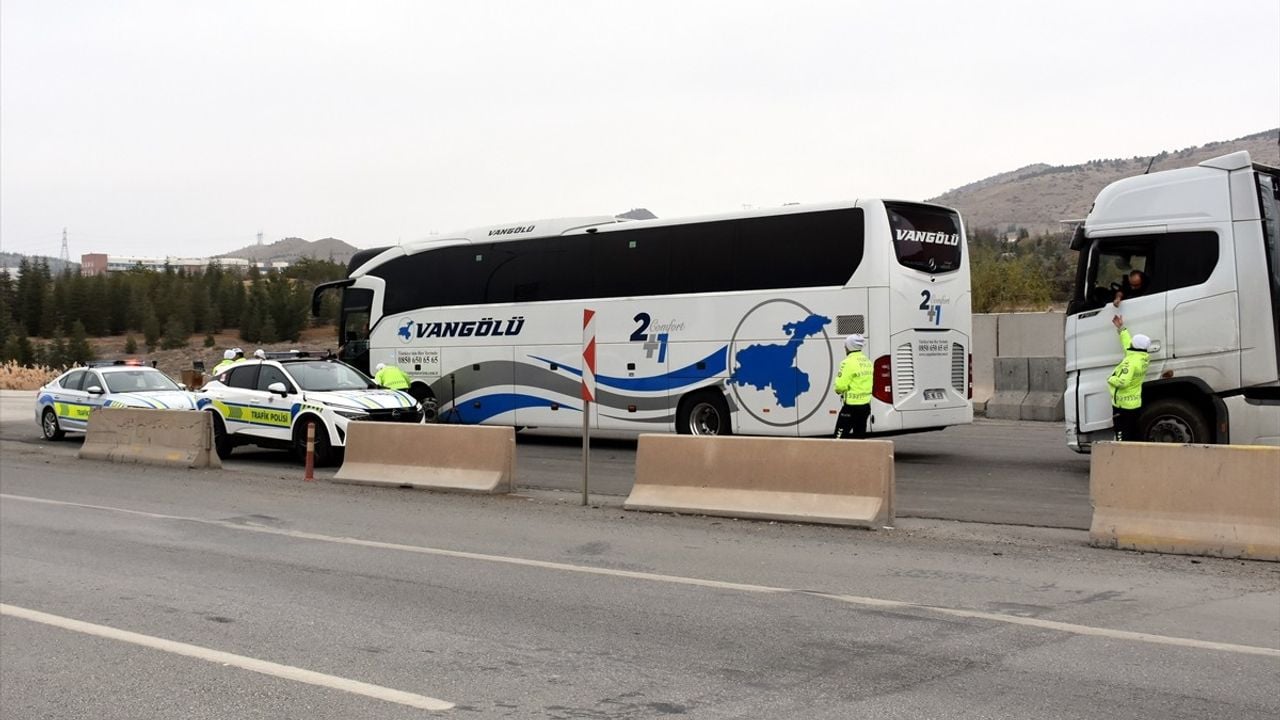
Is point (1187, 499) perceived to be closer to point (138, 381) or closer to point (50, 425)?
point (138, 381)

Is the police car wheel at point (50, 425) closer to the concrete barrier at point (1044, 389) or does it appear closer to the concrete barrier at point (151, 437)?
the concrete barrier at point (151, 437)

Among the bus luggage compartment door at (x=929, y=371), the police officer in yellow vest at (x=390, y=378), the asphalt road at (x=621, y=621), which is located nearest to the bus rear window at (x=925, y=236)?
the bus luggage compartment door at (x=929, y=371)

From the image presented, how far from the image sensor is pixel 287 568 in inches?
384

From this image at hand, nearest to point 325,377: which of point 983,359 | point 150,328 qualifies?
point 983,359

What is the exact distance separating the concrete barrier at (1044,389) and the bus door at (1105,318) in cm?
913

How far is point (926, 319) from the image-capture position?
17094mm

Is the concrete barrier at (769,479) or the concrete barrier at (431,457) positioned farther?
the concrete barrier at (431,457)

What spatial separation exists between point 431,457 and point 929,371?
713cm

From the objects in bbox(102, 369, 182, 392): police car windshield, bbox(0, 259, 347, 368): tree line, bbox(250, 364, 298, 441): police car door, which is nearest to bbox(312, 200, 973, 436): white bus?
bbox(102, 369, 182, 392): police car windshield

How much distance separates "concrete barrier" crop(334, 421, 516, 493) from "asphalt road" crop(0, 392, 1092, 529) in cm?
115

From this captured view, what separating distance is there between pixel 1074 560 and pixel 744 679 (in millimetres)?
4608

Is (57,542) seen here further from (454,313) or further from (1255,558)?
(454,313)

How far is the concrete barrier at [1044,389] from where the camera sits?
24.0m

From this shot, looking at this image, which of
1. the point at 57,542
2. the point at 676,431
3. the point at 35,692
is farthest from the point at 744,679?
the point at 676,431
